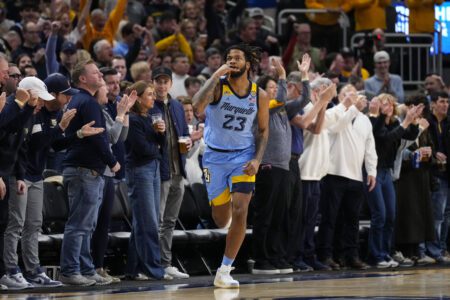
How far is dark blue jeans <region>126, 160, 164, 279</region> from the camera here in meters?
14.1

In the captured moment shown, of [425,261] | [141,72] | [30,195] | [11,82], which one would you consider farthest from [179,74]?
[30,195]

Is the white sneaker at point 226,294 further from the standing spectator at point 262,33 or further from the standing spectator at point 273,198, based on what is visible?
the standing spectator at point 262,33

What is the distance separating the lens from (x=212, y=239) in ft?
50.4

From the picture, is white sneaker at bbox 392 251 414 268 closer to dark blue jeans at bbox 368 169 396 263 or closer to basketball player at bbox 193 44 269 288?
dark blue jeans at bbox 368 169 396 263

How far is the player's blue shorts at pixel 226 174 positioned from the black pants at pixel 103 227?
110cm

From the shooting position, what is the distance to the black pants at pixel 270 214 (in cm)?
1530

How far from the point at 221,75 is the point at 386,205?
15.9 feet

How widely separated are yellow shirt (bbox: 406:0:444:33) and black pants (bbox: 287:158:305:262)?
8156 mm

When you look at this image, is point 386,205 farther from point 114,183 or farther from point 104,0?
point 104,0

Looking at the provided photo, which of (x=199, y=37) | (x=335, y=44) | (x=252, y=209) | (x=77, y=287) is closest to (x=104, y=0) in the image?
(x=199, y=37)

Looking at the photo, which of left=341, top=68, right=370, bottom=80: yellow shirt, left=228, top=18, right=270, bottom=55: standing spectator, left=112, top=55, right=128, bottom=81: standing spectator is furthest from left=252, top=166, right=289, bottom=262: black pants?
left=341, top=68, right=370, bottom=80: yellow shirt

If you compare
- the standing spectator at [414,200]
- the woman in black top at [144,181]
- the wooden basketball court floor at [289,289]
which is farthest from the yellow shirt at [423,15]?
the woman in black top at [144,181]

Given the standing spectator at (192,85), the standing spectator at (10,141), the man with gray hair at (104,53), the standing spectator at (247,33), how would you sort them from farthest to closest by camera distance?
the standing spectator at (247,33)
the standing spectator at (192,85)
the man with gray hair at (104,53)
the standing spectator at (10,141)

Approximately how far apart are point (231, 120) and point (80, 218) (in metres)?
1.82
